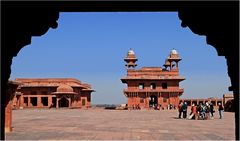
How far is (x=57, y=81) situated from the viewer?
203ft

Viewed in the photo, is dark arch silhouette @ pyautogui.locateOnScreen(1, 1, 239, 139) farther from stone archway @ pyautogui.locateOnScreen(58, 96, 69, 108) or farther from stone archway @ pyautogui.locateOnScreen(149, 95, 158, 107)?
stone archway @ pyautogui.locateOnScreen(58, 96, 69, 108)

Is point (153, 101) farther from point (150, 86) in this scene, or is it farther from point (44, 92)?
point (44, 92)

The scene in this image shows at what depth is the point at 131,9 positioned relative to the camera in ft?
10.7

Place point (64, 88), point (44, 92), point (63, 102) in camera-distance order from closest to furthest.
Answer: point (64, 88) < point (63, 102) < point (44, 92)

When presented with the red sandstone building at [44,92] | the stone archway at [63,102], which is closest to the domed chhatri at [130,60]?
the red sandstone building at [44,92]

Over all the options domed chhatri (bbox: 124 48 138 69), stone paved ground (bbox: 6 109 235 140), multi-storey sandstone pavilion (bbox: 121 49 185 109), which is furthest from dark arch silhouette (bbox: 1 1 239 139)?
domed chhatri (bbox: 124 48 138 69)

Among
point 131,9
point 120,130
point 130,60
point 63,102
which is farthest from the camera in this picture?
point 130,60

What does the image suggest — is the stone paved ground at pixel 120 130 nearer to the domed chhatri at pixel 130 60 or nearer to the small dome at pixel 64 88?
the small dome at pixel 64 88

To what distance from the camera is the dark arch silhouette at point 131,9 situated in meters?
3.16

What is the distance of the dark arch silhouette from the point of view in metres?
3.16

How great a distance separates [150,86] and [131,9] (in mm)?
54236

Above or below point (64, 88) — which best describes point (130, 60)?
above

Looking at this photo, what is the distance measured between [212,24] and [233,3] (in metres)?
0.61

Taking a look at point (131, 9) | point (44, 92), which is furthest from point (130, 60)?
Answer: point (131, 9)
